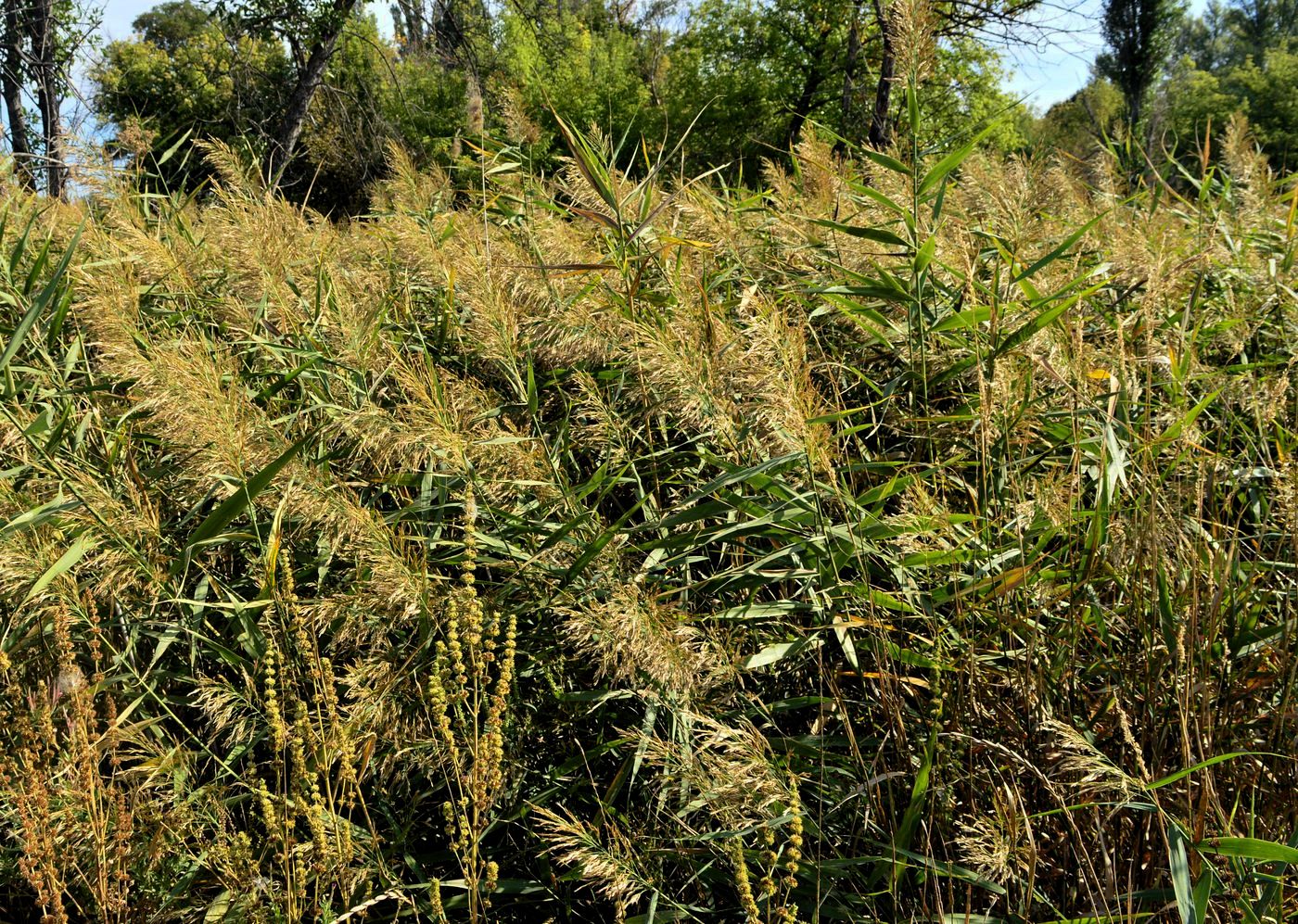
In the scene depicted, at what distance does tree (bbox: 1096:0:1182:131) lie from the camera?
31.2 metres

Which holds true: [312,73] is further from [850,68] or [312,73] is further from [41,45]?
[850,68]

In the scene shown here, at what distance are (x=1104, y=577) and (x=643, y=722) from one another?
0.93 meters

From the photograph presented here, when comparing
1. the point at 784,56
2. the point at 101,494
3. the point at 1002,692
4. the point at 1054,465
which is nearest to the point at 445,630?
the point at 101,494

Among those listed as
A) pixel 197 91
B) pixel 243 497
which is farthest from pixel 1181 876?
pixel 197 91

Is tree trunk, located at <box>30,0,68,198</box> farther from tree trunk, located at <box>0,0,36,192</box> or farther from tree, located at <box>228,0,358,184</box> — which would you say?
tree, located at <box>228,0,358,184</box>

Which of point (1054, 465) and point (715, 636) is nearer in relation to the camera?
point (715, 636)

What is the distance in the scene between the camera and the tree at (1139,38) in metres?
31.2

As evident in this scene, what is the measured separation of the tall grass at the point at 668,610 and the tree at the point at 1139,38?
34.4 meters

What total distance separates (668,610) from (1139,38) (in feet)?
121

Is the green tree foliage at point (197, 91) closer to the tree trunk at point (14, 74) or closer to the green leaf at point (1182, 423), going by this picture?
the tree trunk at point (14, 74)

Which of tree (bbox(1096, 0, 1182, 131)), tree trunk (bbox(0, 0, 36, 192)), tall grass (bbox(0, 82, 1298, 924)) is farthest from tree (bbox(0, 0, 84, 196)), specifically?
tree (bbox(1096, 0, 1182, 131))

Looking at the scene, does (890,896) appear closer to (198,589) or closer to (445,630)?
(445,630)

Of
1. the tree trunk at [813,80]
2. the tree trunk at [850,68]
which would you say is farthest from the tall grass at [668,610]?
the tree trunk at [813,80]

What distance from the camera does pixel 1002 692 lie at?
179 centimetres
